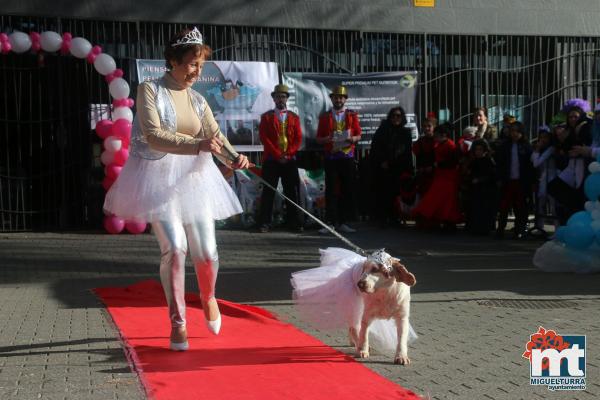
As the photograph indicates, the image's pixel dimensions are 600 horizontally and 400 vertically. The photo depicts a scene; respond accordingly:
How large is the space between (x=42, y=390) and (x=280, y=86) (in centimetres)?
958

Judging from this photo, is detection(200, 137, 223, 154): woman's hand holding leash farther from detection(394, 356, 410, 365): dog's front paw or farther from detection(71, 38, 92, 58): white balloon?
detection(71, 38, 92, 58): white balloon

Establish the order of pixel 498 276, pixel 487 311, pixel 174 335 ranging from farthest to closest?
pixel 498 276
pixel 487 311
pixel 174 335

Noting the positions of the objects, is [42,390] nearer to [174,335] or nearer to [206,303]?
[174,335]

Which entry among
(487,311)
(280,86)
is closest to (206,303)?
(487,311)

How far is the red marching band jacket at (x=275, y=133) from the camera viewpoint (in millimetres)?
14180

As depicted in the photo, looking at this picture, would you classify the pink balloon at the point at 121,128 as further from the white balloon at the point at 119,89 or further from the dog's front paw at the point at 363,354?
the dog's front paw at the point at 363,354

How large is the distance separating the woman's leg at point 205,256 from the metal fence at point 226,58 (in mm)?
8764

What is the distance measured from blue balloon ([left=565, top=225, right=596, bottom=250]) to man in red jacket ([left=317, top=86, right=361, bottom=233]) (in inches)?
193

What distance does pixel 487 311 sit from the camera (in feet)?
25.6

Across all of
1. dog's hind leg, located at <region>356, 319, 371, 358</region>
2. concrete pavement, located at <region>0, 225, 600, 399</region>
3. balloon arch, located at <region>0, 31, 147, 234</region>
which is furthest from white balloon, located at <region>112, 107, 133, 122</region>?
dog's hind leg, located at <region>356, 319, 371, 358</region>

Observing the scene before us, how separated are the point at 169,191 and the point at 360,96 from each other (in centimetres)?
1016

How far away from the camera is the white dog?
5.70 metres

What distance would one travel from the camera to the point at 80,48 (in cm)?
1334

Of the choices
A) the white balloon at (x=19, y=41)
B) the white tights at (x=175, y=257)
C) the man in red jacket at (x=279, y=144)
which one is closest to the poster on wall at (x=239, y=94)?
the man in red jacket at (x=279, y=144)
